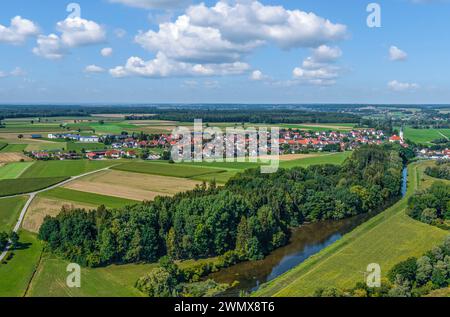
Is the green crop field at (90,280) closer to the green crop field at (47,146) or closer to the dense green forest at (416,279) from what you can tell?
the dense green forest at (416,279)

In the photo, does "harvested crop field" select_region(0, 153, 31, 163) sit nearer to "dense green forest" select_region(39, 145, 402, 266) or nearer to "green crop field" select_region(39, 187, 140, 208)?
"green crop field" select_region(39, 187, 140, 208)

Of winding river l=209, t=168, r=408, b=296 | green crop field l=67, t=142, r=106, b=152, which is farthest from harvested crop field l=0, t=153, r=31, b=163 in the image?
winding river l=209, t=168, r=408, b=296

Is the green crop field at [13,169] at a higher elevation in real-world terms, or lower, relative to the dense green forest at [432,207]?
higher

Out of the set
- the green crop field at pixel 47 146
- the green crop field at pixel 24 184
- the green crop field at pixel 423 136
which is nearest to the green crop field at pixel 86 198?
the green crop field at pixel 24 184

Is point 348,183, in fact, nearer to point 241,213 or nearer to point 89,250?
point 241,213

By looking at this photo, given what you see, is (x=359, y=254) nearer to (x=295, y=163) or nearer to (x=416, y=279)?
(x=416, y=279)
